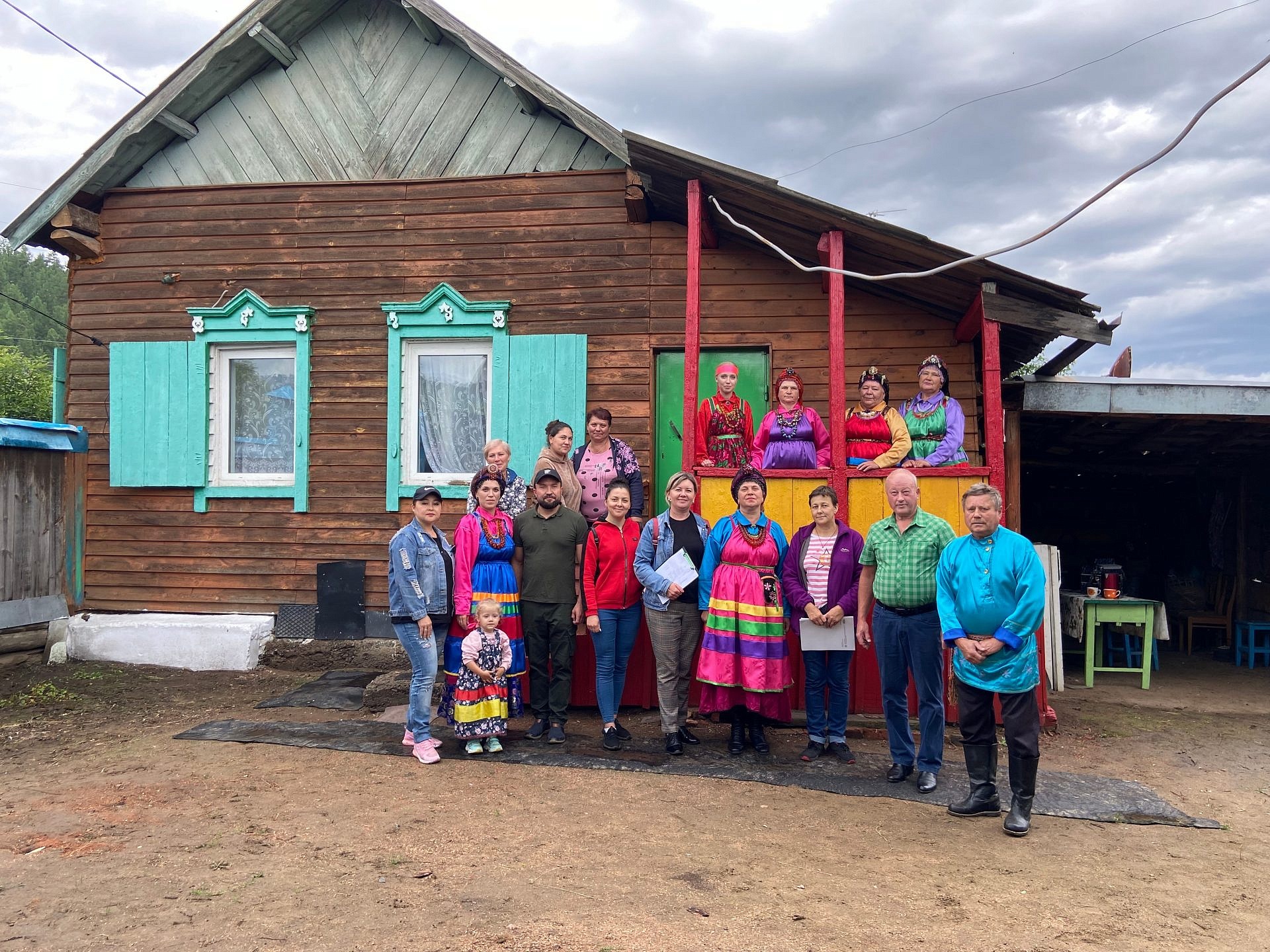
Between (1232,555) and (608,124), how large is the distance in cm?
869

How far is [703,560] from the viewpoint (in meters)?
4.88

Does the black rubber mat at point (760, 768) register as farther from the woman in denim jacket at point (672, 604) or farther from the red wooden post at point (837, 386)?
the red wooden post at point (837, 386)

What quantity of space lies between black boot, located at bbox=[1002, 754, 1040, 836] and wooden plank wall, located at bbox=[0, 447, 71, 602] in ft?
25.5

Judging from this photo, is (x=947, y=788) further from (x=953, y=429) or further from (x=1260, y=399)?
(x=1260, y=399)

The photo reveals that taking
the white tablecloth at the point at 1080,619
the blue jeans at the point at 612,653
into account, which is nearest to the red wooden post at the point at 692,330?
the blue jeans at the point at 612,653

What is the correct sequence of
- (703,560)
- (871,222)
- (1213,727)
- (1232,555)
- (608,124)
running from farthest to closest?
(1232,555), (608,124), (1213,727), (871,222), (703,560)

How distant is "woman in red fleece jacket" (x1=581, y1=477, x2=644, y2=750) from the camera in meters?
5.00

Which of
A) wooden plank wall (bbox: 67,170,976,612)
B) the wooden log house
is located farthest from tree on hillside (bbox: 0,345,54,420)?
the wooden log house

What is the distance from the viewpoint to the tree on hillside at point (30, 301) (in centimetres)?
4619

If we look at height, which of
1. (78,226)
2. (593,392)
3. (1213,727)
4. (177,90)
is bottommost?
(1213,727)

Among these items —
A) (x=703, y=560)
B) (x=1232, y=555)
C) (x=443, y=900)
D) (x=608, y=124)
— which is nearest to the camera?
(x=443, y=900)

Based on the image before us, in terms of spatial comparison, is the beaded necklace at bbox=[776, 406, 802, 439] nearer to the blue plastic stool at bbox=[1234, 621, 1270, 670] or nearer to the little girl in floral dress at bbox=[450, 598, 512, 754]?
the little girl in floral dress at bbox=[450, 598, 512, 754]

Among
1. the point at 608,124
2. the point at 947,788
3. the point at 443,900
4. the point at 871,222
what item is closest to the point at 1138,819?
the point at 947,788

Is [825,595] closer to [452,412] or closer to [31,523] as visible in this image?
[452,412]
